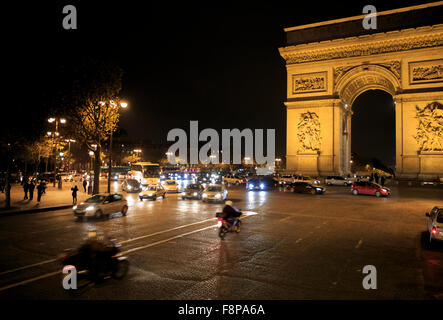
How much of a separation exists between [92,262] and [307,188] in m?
25.4

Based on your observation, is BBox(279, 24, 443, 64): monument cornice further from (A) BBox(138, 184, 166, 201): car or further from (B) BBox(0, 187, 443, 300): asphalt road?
(B) BBox(0, 187, 443, 300): asphalt road

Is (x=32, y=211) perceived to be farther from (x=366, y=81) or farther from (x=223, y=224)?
(x=366, y=81)

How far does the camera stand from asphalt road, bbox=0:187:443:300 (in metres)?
5.94

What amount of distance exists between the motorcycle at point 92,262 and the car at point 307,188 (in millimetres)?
24711

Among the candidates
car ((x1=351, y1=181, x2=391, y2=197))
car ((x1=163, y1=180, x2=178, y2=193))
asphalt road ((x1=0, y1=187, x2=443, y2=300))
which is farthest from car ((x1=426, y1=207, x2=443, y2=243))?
car ((x1=163, y1=180, x2=178, y2=193))

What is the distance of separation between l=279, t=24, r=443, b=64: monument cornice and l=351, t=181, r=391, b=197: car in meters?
17.9

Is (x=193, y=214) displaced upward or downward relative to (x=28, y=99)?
downward

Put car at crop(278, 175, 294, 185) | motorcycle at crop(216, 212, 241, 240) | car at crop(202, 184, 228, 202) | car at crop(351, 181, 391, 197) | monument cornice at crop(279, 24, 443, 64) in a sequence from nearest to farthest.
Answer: motorcycle at crop(216, 212, 241, 240) → car at crop(202, 184, 228, 202) → car at crop(351, 181, 391, 197) → monument cornice at crop(279, 24, 443, 64) → car at crop(278, 175, 294, 185)

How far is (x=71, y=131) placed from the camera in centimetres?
2611

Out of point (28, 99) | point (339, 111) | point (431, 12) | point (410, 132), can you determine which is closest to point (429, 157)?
point (410, 132)

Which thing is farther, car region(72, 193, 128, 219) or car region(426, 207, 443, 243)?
car region(72, 193, 128, 219)

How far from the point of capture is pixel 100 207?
49.3 feet
